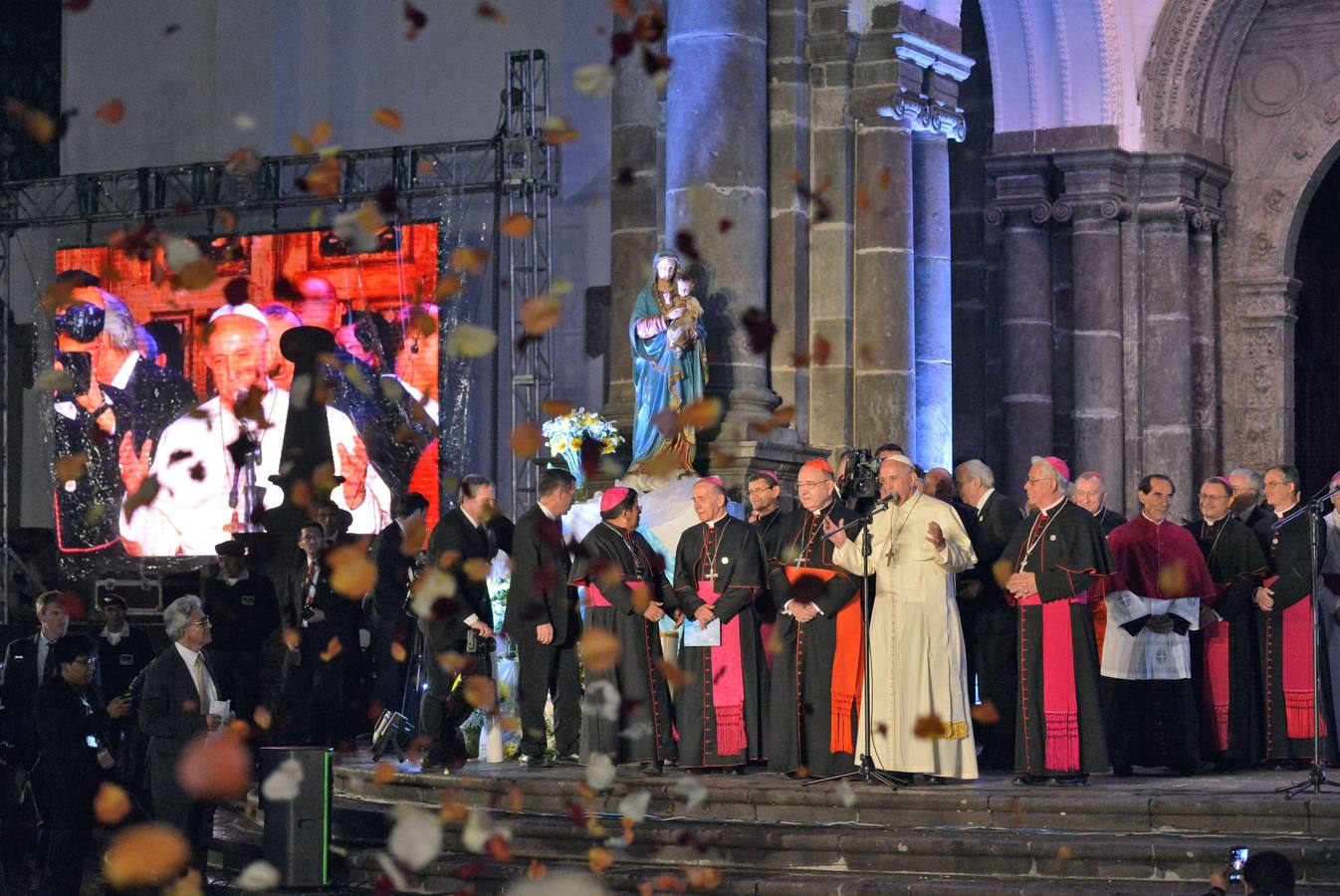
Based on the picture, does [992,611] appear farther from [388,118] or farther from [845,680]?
[388,118]

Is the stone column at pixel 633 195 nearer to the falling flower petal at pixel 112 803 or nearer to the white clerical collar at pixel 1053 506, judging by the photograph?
the white clerical collar at pixel 1053 506

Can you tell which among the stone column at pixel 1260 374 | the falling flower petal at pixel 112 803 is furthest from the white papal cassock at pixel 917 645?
the stone column at pixel 1260 374

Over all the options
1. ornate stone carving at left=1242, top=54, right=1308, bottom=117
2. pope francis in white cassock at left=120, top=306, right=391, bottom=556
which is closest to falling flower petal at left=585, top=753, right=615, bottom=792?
pope francis in white cassock at left=120, top=306, right=391, bottom=556

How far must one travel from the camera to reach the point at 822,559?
9586 millimetres

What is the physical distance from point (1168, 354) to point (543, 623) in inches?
335

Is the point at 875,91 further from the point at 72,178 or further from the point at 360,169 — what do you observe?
the point at 72,178

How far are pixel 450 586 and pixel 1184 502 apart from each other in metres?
8.82

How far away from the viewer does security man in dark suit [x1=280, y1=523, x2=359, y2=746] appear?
1142 cm

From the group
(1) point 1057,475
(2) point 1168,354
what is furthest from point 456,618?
(2) point 1168,354

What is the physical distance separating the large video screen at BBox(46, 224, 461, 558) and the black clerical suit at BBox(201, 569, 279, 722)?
623 cm

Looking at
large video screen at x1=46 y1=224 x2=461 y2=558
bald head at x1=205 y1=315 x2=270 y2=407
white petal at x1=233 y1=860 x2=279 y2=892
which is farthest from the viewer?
bald head at x1=205 y1=315 x2=270 y2=407

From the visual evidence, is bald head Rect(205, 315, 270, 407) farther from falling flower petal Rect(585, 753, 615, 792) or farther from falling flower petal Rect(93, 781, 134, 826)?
falling flower petal Rect(585, 753, 615, 792)

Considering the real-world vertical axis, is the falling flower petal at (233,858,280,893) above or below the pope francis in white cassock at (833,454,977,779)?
below

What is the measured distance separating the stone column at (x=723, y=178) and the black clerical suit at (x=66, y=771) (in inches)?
189
